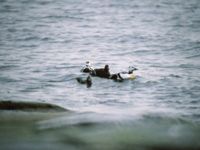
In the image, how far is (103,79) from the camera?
47.7ft

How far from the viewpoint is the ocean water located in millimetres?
7961

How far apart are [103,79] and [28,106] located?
5.22 metres

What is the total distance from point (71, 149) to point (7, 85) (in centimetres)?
684

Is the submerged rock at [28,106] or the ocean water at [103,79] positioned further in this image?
the submerged rock at [28,106]

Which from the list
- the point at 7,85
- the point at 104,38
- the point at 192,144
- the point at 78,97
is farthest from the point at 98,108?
the point at 104,38

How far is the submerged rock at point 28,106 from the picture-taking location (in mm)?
9712

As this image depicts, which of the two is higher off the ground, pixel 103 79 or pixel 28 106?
pixel 103 79

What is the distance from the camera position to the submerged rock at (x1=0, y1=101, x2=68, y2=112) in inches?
382

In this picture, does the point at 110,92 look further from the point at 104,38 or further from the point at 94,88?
the point at 104,38

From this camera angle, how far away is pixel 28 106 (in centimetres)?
988

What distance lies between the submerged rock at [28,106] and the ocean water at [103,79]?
0.53 m

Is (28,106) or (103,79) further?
(103,79)

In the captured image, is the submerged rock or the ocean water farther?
the submerged rock

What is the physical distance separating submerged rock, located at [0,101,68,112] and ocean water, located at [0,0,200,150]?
0.53 m
